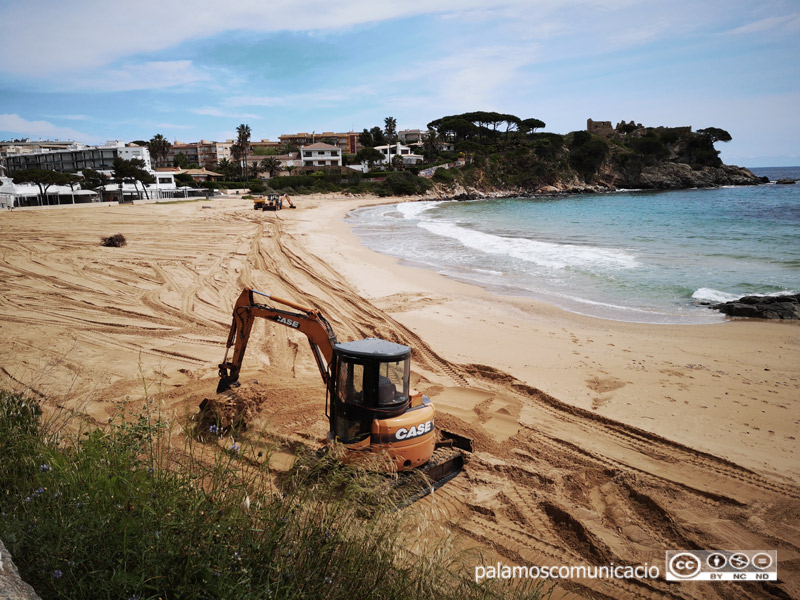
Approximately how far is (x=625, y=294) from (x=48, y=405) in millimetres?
16167

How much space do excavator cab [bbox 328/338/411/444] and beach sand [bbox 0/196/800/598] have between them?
140 centimetres

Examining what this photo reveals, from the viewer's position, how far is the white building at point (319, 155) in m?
105

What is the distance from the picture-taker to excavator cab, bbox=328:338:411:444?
5961 mm

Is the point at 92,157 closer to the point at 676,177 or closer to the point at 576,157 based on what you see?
the point at 576,157

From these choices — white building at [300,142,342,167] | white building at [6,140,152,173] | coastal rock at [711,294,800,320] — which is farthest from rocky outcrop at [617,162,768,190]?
coastal rock at [711,294,800,320]

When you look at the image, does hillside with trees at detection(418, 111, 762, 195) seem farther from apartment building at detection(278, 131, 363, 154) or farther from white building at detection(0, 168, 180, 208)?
white building at detection(0, 168, 180, 208)

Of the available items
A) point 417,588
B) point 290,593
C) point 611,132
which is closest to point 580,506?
point 417,588

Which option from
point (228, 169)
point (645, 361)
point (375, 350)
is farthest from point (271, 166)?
point (375, 350)

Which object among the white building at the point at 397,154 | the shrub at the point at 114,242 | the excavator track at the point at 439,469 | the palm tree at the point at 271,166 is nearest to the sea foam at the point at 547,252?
the excavator track at the point at 439,469

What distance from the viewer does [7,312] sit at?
42.8 feet

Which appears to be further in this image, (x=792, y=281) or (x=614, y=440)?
(x=792, y=281)

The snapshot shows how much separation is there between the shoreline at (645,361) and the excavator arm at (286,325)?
486cm

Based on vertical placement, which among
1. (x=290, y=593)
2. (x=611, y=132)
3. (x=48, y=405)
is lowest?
(x=48, y=405)

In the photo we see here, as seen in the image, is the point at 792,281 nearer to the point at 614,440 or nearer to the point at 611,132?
the point at 614,440
